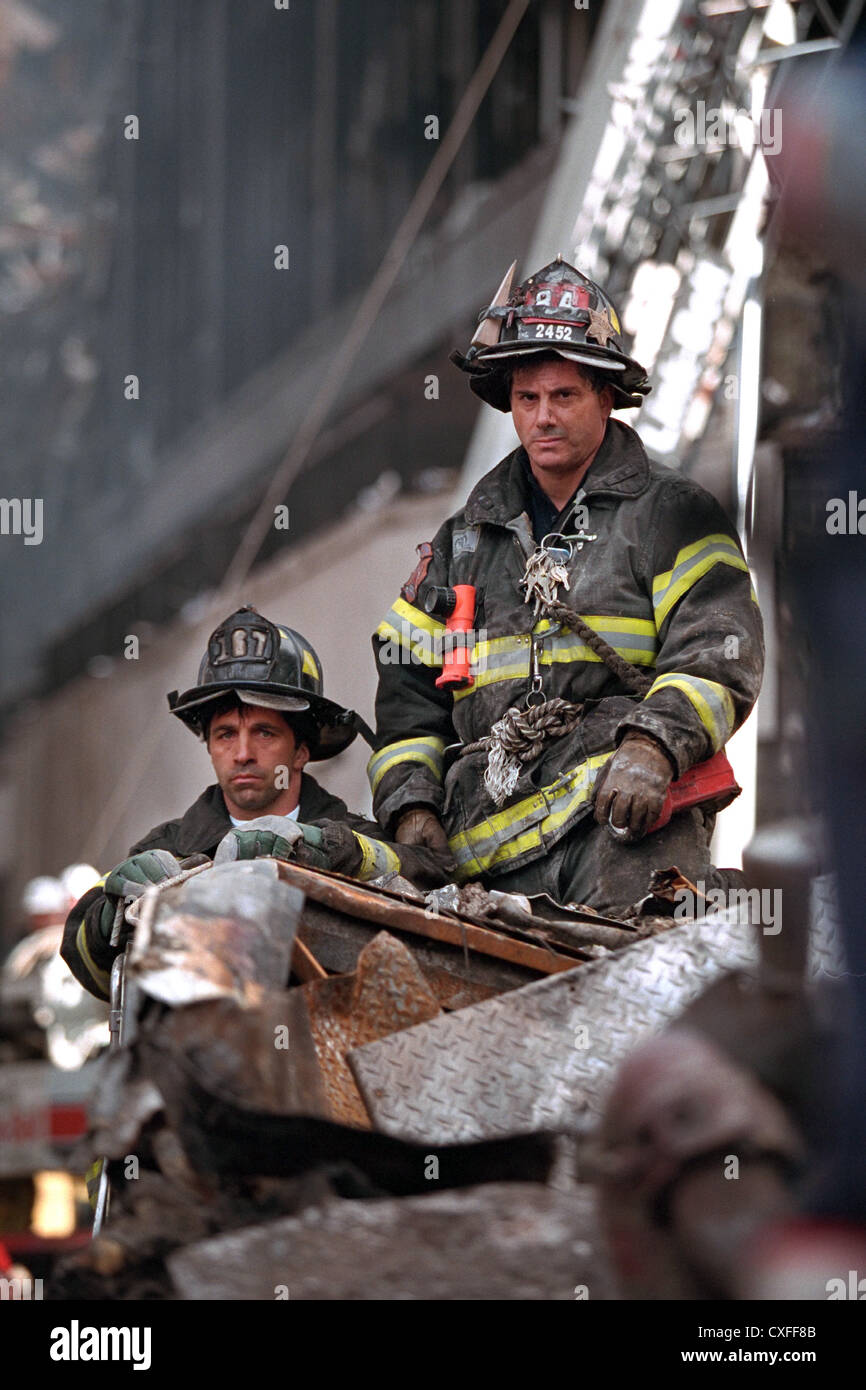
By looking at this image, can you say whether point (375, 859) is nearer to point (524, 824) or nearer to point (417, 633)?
point (524, 824)

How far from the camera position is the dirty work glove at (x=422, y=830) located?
596cm

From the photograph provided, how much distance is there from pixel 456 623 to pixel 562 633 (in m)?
0.34

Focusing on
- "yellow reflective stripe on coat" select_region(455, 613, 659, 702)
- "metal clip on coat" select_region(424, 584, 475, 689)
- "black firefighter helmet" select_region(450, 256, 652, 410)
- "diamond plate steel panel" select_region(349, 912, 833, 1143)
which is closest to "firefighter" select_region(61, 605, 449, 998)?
"metal clip on coat" select_region(424, 584, 475, 689)

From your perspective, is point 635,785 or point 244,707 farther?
point 244,707

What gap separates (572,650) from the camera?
5.83 meters

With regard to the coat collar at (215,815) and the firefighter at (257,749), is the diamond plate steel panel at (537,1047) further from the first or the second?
the coat collar at (215,815)

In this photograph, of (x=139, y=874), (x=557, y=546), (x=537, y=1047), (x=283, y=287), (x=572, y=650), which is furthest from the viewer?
(x=283, y=287)

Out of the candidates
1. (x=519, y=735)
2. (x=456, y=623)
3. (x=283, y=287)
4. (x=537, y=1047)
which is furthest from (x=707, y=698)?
(x=283, y=287)

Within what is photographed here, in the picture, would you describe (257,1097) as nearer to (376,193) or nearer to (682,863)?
(682,863)

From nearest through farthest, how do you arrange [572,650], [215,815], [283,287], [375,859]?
[375,859] → [572,650] → [215,815] → [283,287]

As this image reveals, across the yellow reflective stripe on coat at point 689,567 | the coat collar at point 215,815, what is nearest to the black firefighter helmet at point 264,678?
the coat collar at point 215,815

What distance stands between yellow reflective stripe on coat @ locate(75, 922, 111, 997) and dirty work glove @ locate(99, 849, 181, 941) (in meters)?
0.30

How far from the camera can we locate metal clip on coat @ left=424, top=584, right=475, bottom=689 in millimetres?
6020

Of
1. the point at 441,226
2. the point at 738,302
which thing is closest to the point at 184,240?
the point at 441,226
